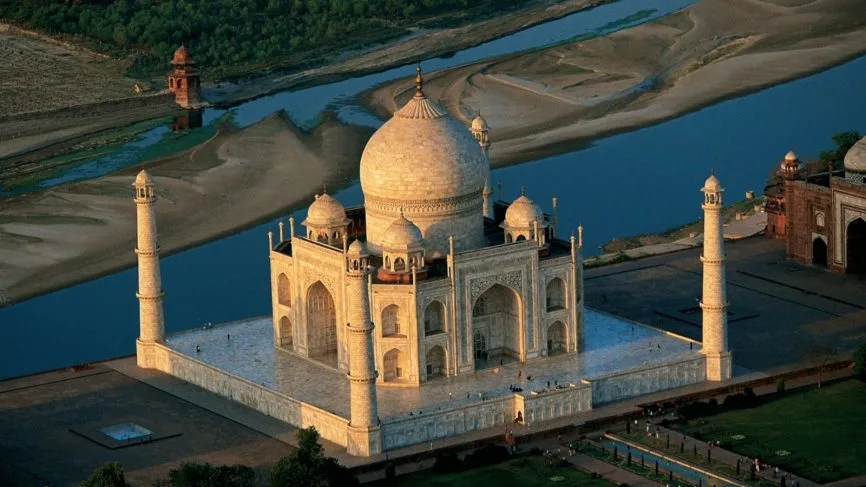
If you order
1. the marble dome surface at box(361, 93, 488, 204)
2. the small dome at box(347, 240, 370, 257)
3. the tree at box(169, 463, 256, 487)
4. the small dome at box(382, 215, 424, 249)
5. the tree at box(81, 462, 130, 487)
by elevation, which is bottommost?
the tree at box(169, 463, 256, 487)

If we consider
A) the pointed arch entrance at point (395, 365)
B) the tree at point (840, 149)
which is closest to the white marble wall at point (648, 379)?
the pointed arch entrance at point (395, 365)

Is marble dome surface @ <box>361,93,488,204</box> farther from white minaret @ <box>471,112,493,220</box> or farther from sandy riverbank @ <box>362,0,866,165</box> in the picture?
sandy riverbank @ <box>362,0,866,165</box>

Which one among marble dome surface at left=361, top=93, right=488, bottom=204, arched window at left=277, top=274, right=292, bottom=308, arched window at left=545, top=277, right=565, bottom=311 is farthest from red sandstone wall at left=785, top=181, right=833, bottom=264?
arched window at left=277, top=274, right=292, bottom=308

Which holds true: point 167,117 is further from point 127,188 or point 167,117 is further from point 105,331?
point 105,331

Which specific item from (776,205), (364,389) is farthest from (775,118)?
(364,389)

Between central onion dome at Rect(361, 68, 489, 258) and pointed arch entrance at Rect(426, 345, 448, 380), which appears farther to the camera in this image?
central onion dome at Rect(361, 68, 489, 258)

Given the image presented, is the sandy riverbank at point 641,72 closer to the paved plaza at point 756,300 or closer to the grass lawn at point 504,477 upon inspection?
the paved plaza at point 756,300
